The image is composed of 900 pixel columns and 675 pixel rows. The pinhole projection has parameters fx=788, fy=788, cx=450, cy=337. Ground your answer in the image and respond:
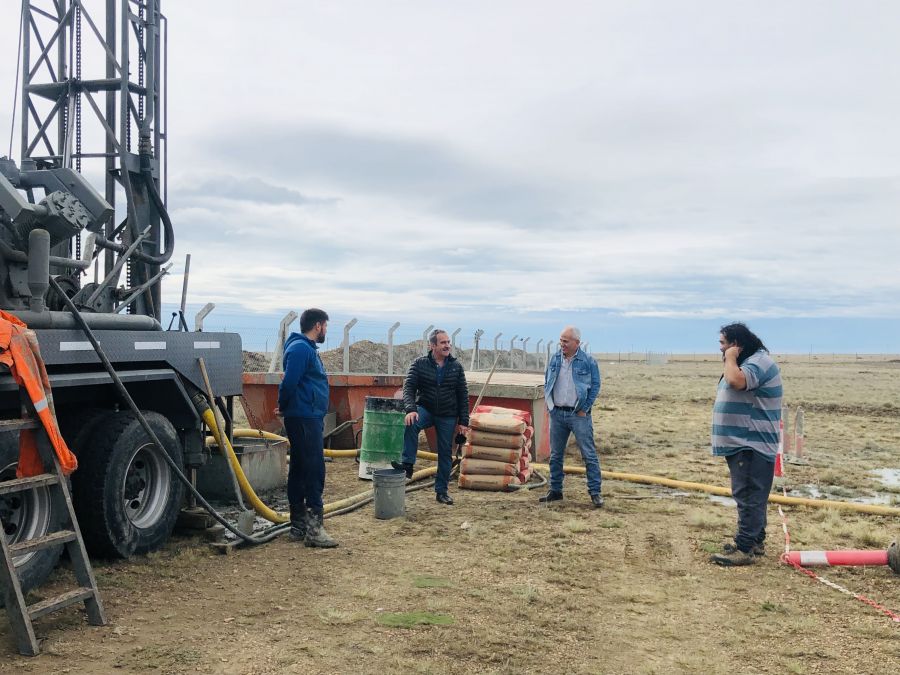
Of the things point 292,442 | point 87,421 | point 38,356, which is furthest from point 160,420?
point 38,356

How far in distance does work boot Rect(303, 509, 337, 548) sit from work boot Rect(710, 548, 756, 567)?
3180 millimetres

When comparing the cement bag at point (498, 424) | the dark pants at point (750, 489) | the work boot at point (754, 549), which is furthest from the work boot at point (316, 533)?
the dark pants at point (750, 489)

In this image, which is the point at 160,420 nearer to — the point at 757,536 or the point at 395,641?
the point at 395,641

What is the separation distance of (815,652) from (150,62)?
803 cm

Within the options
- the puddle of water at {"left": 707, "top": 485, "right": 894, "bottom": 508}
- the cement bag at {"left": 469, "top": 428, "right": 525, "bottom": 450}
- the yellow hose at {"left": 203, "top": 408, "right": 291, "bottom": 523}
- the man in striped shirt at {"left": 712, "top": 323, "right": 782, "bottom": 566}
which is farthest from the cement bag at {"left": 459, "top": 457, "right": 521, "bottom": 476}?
the man in striped shirt at {"left": 712, "top": 323, "right": 782, "bottom": 566}

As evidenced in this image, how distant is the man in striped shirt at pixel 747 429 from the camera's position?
20.7 feet

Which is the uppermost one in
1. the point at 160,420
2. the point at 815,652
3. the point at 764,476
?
the point at 160,420

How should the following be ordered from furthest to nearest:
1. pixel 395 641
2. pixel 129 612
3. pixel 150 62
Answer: pixel 150 62, pixel 129 612, pixel 395 641

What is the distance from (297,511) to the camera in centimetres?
696

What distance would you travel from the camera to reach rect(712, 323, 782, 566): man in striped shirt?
6301 millimetres

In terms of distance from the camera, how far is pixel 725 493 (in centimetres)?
925

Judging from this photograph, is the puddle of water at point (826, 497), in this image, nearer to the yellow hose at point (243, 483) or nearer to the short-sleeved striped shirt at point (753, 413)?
the short-sleeved striped shirt at point (753, 413)

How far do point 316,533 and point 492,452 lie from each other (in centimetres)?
338

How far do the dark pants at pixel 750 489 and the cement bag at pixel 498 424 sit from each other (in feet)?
11.3
